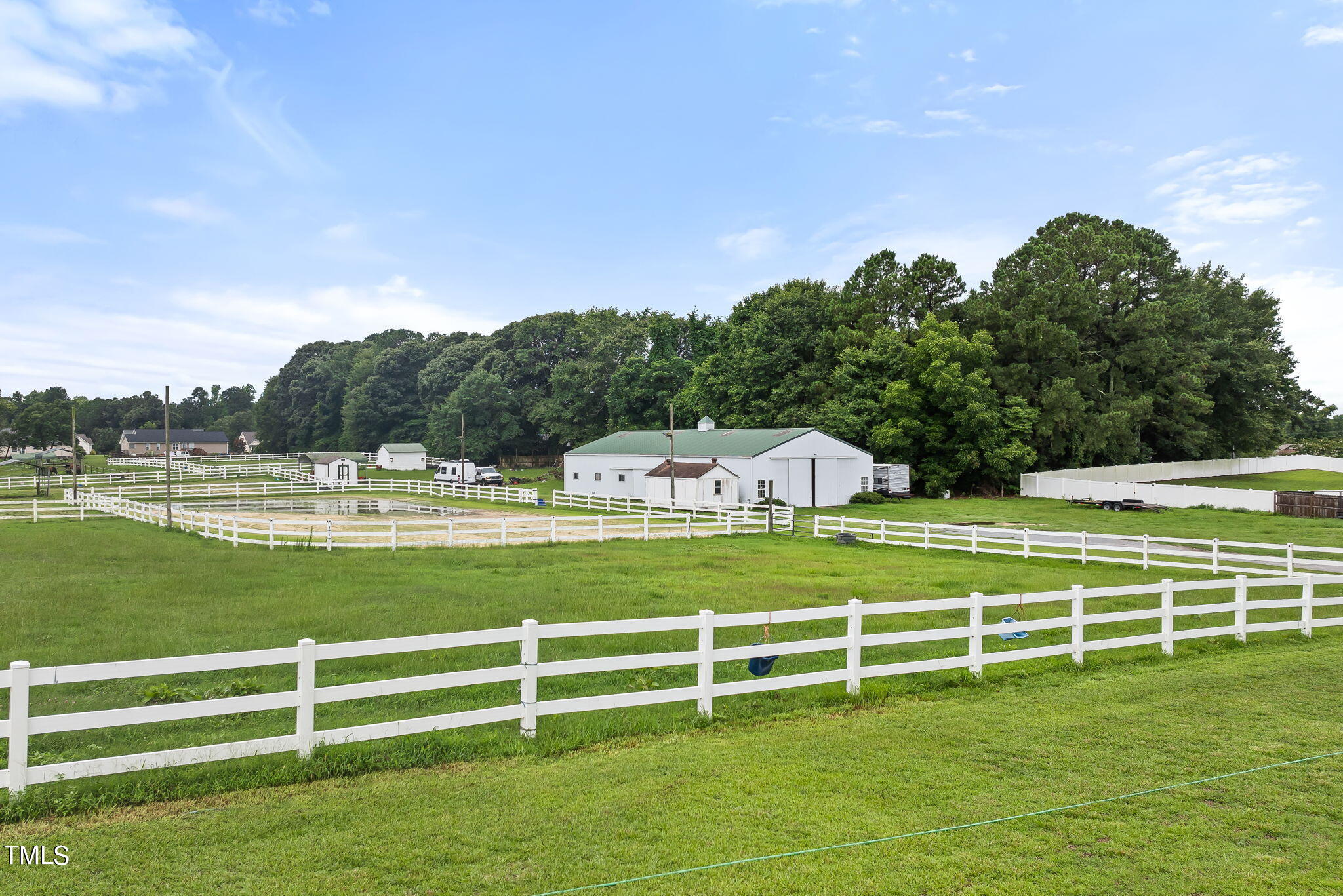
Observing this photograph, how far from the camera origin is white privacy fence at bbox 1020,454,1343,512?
131 ft

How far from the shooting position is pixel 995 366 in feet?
186

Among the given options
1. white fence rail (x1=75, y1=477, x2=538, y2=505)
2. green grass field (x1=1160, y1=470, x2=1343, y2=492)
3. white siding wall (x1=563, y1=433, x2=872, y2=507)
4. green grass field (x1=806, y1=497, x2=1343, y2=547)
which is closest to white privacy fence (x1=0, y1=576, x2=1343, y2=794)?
green grass field (x1=806, y1=497, x2=1343, y2=547)

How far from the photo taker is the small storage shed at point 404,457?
89.7 m

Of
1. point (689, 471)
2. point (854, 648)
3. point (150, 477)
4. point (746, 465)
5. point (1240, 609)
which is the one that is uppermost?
point (746, 465)

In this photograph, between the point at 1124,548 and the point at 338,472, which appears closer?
the point at 1124,548

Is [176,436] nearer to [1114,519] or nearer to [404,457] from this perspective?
[404,457]

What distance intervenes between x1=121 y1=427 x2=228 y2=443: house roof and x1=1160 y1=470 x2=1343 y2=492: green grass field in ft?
435

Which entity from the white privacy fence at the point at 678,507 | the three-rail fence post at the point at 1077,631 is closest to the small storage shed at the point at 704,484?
the white privacy fence at the point at 678,507

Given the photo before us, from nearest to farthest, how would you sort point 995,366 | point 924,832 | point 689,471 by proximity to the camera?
1. point 924,832
2. point 689,471
3. point 995,366

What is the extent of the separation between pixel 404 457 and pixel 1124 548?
79.8 meters

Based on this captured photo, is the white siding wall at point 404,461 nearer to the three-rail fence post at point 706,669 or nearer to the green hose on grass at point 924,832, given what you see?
the three-rail fence post at point 706,669

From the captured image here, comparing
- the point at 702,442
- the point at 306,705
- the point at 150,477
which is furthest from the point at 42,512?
the point at 306,705

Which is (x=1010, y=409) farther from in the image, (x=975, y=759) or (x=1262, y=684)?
(x=975, y=759)

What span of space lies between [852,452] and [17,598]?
3875 centimetres
